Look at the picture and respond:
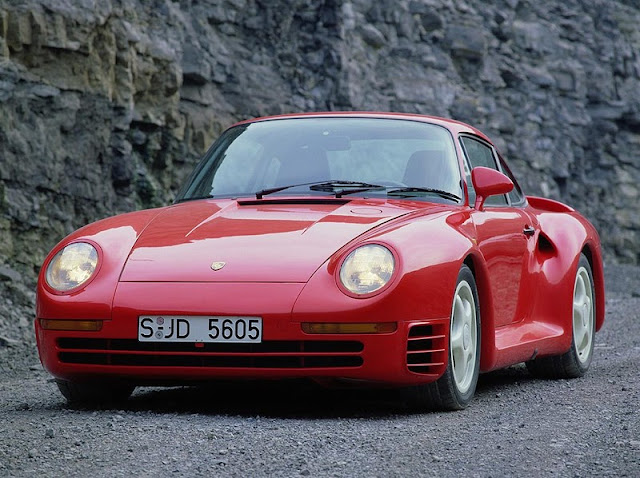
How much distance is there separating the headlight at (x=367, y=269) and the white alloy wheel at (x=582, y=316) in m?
2.36

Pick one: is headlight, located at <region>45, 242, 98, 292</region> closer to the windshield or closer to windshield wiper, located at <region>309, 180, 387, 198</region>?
the windshield

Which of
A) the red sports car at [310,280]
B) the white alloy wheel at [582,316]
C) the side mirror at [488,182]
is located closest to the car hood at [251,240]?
the red sports car at [310,280]

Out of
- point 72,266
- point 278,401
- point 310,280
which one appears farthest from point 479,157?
point 72,266

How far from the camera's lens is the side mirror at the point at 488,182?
593cm

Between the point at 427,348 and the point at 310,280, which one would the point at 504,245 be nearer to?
the point at 427,348

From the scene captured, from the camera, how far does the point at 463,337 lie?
5238 millimetres

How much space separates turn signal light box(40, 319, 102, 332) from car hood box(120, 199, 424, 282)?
21 centimetres

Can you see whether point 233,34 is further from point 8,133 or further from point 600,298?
point 600,298

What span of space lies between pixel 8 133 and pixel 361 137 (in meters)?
5.77

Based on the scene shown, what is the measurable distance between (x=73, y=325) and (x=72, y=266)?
11.4 inches

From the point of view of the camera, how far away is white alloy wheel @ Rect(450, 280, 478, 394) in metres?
5.15

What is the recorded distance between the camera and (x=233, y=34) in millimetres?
17141

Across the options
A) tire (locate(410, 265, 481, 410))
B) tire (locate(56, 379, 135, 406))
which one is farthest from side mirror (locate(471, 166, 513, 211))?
tire (locate(56, 379, 135, 406))


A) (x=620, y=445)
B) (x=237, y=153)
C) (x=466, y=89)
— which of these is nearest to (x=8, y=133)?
(x=237, y=153)
